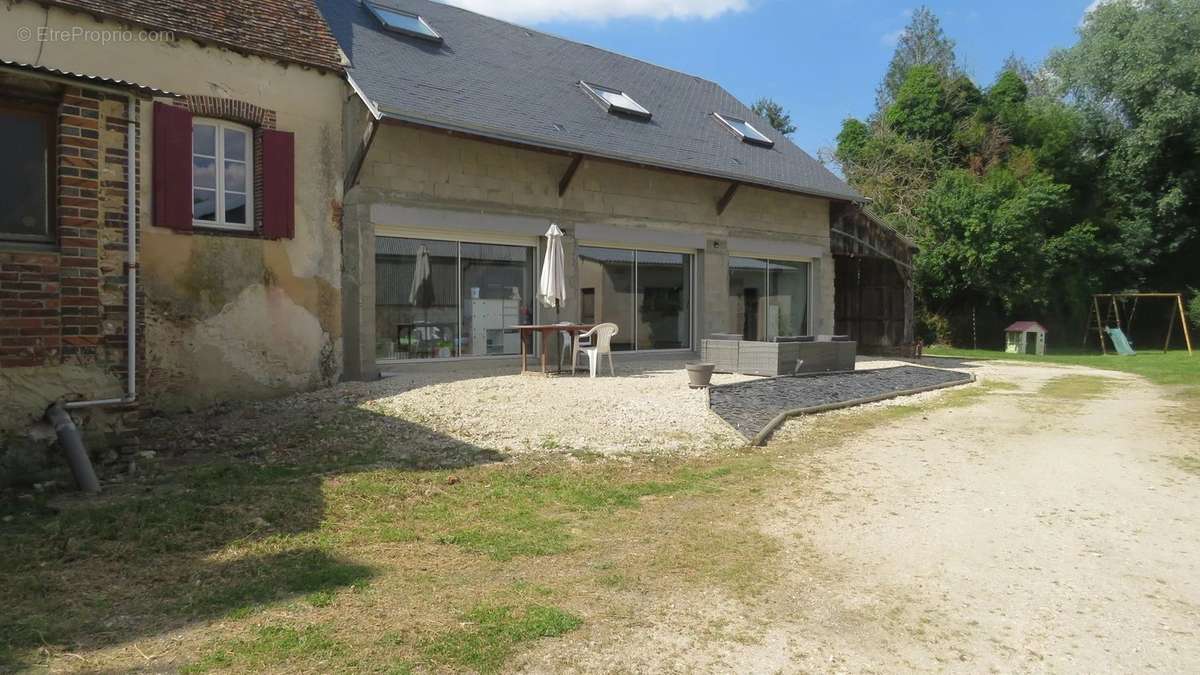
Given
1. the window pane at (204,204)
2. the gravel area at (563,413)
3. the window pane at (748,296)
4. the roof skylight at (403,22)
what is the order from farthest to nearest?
the window pane at (748,296), the roof skylight at (403,22), the window pane at (204,204), the gravel area at (563,413)

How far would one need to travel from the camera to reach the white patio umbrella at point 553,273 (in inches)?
476

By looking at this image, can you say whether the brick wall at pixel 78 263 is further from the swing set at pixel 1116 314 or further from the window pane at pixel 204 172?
the swing set at pixel 1116 314

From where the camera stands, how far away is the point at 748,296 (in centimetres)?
1728

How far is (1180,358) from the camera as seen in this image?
22156mm

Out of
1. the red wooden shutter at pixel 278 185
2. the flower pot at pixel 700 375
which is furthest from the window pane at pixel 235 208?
the flower pot at pixel 700 375

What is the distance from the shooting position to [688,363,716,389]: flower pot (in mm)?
10375

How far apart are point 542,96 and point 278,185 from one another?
5.82 metres

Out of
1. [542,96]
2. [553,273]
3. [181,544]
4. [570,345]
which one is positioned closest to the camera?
[181,544]

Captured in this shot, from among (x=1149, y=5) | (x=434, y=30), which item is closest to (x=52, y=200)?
(x=434, y=30)

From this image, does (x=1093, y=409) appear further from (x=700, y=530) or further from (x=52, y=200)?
(x=52, y=200)

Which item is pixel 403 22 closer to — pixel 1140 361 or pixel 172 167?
pixel 172 167

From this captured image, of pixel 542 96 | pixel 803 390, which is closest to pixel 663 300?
pixel 542 96

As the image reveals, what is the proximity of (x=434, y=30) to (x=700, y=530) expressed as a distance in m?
12.6

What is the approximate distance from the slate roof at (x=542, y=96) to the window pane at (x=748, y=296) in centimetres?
192
